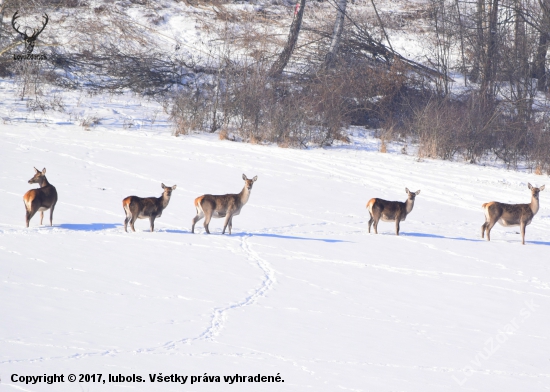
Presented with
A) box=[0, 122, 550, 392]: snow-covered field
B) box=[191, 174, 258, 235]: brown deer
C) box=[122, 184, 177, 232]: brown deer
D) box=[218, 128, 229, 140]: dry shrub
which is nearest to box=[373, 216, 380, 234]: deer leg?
box=[0, 122, 550, 392]: snow-covered field

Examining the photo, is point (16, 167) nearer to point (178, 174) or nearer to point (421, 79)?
point (178, 174)

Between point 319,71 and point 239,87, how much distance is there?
505 centimetres

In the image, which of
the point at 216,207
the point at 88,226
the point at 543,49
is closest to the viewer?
the point at 88,226

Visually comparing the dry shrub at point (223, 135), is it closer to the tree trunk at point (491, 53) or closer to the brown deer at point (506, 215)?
the brown deer at point (506, 215)

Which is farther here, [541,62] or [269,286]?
[541,62]

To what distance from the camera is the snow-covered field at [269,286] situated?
735 cm

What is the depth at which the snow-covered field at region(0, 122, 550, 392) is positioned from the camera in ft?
24.1

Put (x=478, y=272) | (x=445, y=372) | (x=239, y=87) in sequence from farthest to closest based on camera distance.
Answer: (x=239, y=87)
(x=478, y=272)
(x=445, y=372)

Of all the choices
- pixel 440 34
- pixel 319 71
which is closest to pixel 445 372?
pixel 319 71

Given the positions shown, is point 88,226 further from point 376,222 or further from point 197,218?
point 376,222

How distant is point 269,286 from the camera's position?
1067cm

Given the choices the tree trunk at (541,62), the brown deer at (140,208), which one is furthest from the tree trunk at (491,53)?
the brown deer at (140,208)

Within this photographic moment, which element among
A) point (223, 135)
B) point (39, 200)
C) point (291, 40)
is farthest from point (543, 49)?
point (39, 200)

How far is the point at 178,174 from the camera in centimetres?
1969
